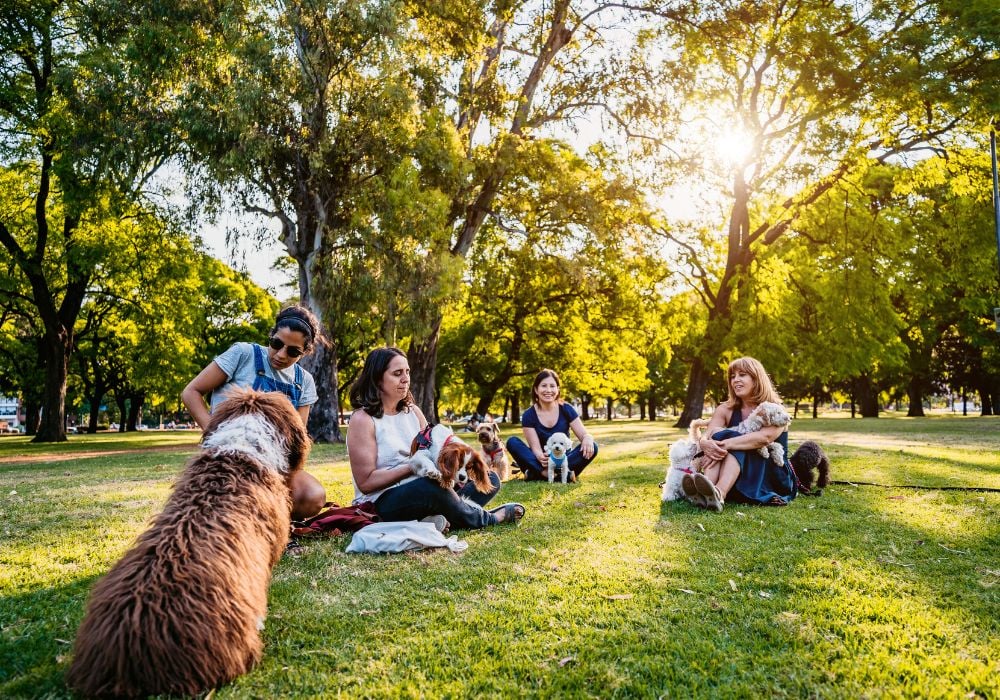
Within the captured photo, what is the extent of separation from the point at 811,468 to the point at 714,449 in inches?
80.3

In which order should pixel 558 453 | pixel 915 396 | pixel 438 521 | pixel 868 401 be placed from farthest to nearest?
pixel 915 396, pixel 868 401, pixel 558 453, pixel 438 521

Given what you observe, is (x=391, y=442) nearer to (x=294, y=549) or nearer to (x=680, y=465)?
(x=294, y=549)

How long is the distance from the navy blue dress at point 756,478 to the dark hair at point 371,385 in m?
3.78

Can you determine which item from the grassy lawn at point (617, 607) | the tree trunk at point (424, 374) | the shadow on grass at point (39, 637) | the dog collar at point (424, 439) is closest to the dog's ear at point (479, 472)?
the dog collar at point (424, 439)

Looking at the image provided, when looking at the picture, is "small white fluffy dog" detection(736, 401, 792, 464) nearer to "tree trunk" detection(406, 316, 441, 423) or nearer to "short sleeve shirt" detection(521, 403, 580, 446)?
"short sleeve shirt" detection(521, 403, 580, 446)

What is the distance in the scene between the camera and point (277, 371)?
5.55 m

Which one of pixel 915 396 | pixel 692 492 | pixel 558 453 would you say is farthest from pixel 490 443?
pixel 915 396

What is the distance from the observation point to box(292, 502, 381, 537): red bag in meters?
5.41

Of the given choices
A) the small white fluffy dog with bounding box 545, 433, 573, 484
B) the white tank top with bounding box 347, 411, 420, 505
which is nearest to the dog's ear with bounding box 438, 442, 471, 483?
the white tank top with bounding box 347, 411, 420, 505

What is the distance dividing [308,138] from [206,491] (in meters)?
15.6

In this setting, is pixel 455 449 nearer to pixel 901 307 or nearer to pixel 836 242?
pixel 836 242

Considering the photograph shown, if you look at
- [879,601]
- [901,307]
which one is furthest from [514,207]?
[901,307]

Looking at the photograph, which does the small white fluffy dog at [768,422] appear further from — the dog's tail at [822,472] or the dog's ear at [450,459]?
the dog's ear at [450,459]

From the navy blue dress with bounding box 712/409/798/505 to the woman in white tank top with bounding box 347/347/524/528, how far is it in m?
2.89
